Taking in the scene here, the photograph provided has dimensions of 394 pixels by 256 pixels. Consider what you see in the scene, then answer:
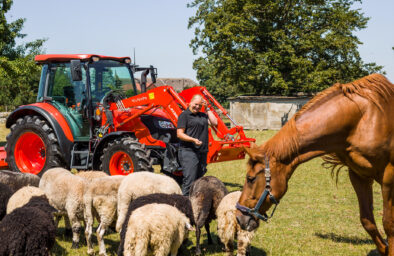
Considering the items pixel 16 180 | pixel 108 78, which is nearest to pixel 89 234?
pixel 16 180

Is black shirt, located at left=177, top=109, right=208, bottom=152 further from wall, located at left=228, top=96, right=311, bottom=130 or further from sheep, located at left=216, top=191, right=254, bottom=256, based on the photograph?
wall, located at left=228, top=96, right=311, bottom=130

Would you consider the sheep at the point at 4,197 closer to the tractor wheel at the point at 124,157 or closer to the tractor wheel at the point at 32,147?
the tractor wheel at the point at 124,157

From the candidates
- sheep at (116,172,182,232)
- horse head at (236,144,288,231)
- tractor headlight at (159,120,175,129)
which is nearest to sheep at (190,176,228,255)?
sheep at (116,172,182,232)

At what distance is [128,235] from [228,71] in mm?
28213

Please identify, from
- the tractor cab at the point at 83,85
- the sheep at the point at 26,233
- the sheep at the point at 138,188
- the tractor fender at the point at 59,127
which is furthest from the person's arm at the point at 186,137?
the tractor fender at the point at 59,127

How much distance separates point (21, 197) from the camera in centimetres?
551

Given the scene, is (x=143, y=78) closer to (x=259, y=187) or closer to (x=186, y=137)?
(x=186, y=137)

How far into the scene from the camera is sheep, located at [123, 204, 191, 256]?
414cm

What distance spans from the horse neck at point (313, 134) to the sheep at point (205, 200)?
182cm

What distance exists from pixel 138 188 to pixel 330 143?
104 inches

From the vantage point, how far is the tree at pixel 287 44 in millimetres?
29844

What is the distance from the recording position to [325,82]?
29.7 meters

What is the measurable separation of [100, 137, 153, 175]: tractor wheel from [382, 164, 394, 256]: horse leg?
180 inches

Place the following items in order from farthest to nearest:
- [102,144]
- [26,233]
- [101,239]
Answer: [102,144], [101,239], [26,233]
